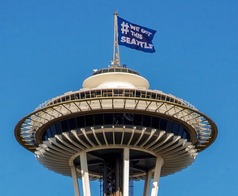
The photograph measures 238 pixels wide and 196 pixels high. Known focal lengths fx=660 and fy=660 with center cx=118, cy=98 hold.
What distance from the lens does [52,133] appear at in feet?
274

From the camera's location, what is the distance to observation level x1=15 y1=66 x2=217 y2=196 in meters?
80.0

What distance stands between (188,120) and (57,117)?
16342 mm

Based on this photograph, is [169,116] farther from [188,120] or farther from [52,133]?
[52,133]

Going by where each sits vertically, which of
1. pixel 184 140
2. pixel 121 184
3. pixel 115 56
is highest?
pixel 115 56

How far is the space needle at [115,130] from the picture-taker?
263 ft

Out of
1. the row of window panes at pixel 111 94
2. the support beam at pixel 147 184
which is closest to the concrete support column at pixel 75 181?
the support beam at pixel 147 184

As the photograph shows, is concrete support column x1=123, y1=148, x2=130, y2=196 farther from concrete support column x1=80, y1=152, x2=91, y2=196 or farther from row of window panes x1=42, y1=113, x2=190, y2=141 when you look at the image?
concrete support column x1=80, y1=152, x2=91, y2=196

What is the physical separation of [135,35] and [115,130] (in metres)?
13.7

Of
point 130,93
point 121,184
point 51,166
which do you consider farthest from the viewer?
point 51,166

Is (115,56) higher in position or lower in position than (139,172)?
higher

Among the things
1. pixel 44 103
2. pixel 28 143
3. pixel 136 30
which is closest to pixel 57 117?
pixel 44 103

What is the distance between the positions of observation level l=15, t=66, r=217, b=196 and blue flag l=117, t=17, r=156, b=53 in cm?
447

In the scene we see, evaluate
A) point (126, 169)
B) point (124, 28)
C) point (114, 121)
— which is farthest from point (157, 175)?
point (124, 28)

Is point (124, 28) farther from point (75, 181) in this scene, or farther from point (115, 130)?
point (75, 181)
